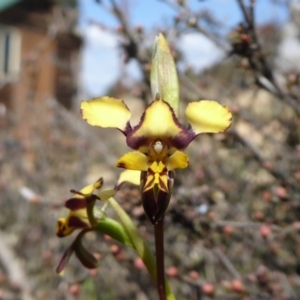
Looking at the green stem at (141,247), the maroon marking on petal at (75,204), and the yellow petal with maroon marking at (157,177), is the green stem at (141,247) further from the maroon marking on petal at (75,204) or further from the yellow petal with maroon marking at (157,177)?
the yellow petal with maroon marking at (157,177)

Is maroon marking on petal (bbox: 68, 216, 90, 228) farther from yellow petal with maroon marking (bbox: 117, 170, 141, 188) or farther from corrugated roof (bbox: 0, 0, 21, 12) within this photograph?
corrugated roof (bbox: 0, 0, 21, 12)

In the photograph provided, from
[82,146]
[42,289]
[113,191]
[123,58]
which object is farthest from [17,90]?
[113,191]

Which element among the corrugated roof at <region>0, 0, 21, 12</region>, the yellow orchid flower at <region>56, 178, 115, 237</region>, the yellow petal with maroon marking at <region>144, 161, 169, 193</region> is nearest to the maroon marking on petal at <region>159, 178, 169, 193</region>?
the yellow petal with maroon marking at <region>144, 161, 169, 193</region>

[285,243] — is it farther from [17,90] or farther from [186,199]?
[17,90]

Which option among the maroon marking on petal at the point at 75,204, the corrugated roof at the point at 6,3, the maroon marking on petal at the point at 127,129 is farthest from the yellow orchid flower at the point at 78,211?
the corrugated roof at the point at 6,3

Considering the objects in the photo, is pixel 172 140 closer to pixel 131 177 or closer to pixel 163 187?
pixel 163 187
